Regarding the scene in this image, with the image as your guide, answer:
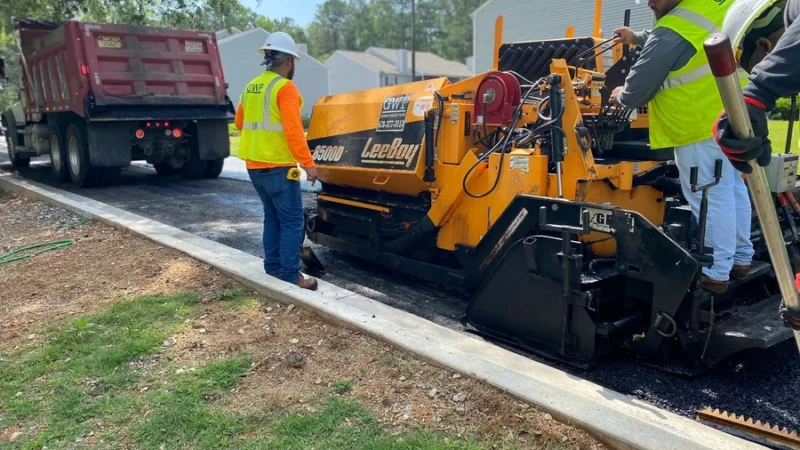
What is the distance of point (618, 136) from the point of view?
4.72 metres

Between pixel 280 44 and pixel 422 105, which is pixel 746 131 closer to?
pixel 422 105

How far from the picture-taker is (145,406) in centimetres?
307

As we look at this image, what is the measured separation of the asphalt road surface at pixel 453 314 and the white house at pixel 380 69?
38.9 metres

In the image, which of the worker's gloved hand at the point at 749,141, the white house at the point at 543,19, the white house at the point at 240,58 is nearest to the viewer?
the worker's gloved hand at the point at 749,141

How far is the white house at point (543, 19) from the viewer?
71.2 ft

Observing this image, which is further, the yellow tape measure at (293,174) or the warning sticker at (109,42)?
the warning sticker at (109,42)

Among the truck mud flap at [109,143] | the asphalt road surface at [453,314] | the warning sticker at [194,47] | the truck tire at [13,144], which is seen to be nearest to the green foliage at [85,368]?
the asphalt road surface at [453,314]

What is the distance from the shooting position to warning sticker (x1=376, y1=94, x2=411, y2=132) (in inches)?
200

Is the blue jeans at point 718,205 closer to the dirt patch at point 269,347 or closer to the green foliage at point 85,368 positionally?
the dirt patch at point 269,347

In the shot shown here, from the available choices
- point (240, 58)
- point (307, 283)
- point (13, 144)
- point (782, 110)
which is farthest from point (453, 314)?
point (240, 58)

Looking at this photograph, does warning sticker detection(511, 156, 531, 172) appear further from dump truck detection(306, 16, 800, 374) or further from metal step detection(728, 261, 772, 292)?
metal step detection(728, 261, 772, 292)

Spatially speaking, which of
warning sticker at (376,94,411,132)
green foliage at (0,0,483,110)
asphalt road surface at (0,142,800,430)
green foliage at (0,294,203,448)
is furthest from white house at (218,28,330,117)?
green foliage at (0,294,203,448)

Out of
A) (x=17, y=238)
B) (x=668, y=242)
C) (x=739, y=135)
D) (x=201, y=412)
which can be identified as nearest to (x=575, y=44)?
(x=668, y=242)

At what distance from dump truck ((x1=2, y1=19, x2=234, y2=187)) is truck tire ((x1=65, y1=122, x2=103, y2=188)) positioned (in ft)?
0.05
